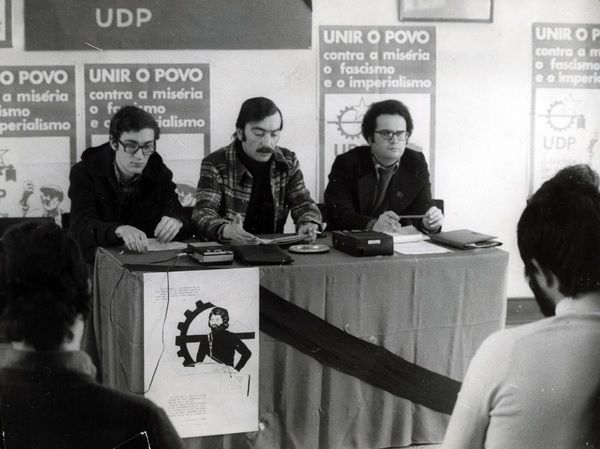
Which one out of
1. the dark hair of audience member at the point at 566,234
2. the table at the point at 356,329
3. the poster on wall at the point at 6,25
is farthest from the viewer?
the table at the point at 356,329

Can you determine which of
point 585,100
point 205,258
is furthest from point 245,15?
point 585,100

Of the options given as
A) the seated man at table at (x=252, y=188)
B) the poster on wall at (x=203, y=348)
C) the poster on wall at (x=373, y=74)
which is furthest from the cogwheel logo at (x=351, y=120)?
the poster on wall at (x=203, y=348)

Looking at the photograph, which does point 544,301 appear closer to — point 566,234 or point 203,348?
point 566,234

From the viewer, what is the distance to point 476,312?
2.16 m

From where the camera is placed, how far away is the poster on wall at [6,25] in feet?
5.82

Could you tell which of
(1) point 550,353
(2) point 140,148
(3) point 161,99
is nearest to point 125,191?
(2) point 140,148

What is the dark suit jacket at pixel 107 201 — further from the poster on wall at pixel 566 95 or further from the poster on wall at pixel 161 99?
the poster on wall at pixel 566 95

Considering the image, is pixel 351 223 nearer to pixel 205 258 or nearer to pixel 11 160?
pixel 205 258

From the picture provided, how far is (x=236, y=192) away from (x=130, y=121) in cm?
58

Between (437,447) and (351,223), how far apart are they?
85 centimetres

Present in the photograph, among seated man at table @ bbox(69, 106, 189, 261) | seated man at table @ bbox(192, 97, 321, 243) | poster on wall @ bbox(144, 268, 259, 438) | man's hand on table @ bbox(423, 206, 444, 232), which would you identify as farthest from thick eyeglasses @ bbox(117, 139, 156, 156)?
man's hand on table @ bbox(423, 206, 444, 232)

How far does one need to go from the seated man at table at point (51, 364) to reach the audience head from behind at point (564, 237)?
88 centimetres

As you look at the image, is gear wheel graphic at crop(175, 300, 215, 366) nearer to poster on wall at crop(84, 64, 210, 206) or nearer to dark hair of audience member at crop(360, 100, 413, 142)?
poster on wall at crop(84, 64, 210, 206)

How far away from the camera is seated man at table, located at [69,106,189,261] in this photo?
6.99ft
